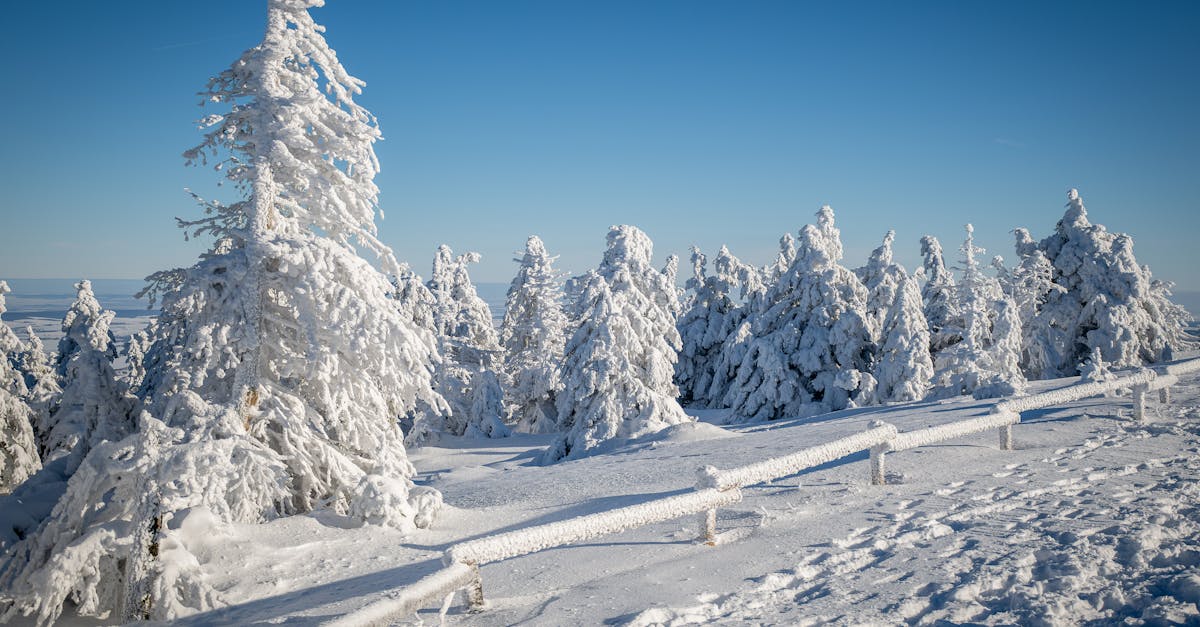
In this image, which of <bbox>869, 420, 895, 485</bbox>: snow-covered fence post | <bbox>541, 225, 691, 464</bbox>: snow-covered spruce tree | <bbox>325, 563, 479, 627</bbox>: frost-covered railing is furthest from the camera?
<bbox>541, 225, 691, 464</bbox>: snow-covered spruce tree

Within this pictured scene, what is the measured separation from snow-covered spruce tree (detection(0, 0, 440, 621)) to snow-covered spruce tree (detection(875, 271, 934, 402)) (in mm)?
22562

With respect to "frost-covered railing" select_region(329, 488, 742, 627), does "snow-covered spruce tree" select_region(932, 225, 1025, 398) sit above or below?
above

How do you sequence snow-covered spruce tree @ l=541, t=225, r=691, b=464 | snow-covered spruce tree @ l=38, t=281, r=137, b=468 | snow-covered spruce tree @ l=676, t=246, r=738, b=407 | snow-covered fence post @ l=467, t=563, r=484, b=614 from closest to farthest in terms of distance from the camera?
snow-covered fence post @ l=467, t=563, r=484, b=614, snow-covered spruce tree @ l=38, t=281, r=137, b=468, snow-covered spruce tree @ l=541, t=225, r=691, b=464, snow-covered spruce tree @ l=676, t=246, r=738, b=407

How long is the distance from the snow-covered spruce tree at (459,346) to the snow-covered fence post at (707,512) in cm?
2906

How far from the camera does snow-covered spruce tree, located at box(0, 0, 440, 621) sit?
664 centimetres

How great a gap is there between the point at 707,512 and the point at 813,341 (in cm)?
2360

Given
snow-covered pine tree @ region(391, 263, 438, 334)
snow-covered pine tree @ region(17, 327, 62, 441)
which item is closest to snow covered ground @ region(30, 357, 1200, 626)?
snow-covered pine tree @ region(17, 327, 62, 441)

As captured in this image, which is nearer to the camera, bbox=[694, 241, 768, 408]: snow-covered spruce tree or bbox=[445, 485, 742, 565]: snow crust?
bbox=[445, 485, 742, 565]: snow crust

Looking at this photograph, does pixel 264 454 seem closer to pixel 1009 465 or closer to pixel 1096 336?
pixel 1009 465

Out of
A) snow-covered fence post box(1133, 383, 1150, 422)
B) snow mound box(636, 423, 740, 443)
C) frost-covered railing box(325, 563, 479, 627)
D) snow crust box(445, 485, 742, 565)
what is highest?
snow-covered fence post box(1133, 383, 1150, 422)

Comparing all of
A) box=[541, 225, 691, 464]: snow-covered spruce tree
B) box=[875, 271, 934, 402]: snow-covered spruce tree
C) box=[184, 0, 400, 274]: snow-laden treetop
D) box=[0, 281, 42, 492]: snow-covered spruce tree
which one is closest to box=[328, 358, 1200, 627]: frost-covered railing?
box=[184, 0, 400, 274]: snow-laden treetop

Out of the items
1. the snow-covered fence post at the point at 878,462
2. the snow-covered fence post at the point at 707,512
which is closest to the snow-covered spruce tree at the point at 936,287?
the snow-covered fence post at the point at 878,462

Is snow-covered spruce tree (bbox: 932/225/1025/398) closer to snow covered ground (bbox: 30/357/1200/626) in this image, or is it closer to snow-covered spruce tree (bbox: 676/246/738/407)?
snow covered ground (bbox: 30/357/1200/626)

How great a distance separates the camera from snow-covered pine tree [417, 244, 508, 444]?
35.8m
